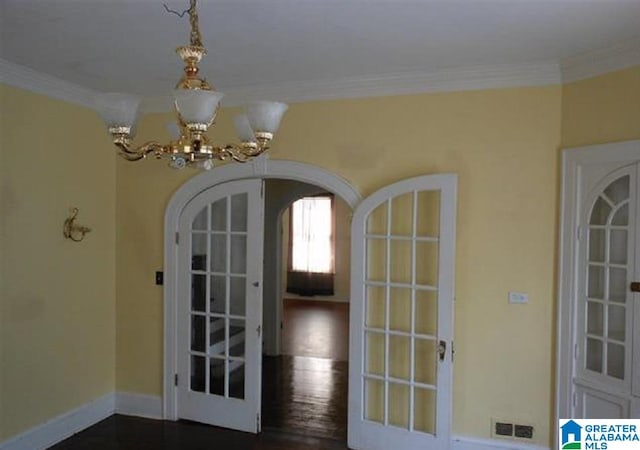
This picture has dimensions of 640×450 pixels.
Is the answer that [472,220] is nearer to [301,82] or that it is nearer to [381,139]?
[381,139]

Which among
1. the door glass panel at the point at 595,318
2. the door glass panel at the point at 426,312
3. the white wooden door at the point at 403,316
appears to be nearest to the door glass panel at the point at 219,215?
the white wooden door at the point at 403,316

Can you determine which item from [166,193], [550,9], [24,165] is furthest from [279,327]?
[550,9]

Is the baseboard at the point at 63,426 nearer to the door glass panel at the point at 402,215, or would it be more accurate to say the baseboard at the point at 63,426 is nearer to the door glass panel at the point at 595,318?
the door glass panel at the point at 402,215

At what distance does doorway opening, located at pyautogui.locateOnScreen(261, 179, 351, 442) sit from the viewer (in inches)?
177

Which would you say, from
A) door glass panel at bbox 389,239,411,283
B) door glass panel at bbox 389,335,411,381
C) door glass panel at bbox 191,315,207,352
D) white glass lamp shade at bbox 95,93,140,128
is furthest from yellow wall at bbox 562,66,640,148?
door glass panel at bbox 191,315,207,352

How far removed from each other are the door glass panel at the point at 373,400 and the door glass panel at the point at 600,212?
1949mm

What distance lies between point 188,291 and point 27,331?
1.25 m

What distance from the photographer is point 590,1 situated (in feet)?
7.89

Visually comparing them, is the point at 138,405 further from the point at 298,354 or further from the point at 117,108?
the point at 117,108

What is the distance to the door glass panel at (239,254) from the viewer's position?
13.9 ft

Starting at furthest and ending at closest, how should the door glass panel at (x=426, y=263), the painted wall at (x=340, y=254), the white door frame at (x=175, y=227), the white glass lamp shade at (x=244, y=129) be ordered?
the painted wall at (x=340, y=254)
the white door frame at (x=175, y=227)
the door glass panel at (x=426, y=263)
the white glass lamp shade at (x=244, y=129)

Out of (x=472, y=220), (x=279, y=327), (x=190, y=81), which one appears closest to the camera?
(x=190, y=81)

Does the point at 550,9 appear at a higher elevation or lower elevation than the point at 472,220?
higher

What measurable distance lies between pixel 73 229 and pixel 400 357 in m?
2.89
